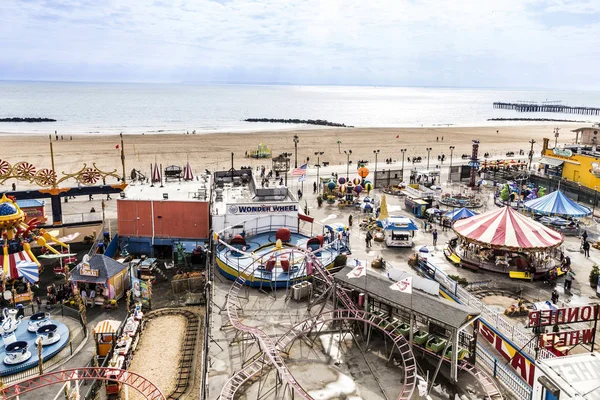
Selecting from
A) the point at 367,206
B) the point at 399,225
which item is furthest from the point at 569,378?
the point at 367,206

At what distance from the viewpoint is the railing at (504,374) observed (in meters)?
16.2

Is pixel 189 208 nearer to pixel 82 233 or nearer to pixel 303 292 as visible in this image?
pixel 82 233

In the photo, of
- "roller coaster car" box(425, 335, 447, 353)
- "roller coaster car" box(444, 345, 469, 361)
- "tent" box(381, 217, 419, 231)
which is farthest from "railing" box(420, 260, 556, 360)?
"tent" box(381, 217, 419, 231)

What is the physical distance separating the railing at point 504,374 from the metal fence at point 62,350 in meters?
16.4

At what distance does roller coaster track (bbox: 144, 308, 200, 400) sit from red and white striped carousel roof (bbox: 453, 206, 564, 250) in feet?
55.7

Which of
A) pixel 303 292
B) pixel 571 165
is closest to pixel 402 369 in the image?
pixel 303 292

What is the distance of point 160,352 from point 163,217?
42.9 ft

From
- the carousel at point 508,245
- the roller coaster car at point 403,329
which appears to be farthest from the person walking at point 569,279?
the roller coaster car at point 403,329

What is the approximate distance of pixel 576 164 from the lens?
4931 cm

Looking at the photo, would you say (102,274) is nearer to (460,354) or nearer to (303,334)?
(303,334)

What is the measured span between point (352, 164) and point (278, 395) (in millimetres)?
55260

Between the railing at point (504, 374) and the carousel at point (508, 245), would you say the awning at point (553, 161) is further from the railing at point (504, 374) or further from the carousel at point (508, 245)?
the railing at point (504, 374)

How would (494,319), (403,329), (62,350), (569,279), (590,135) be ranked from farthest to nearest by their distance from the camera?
(590,135), (569,279), (494,319), (62,350), (403,329)

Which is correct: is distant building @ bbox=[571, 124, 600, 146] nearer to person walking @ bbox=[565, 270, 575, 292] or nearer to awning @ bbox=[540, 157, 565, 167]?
awning @ bbox=[540, 157, 565, 167]
